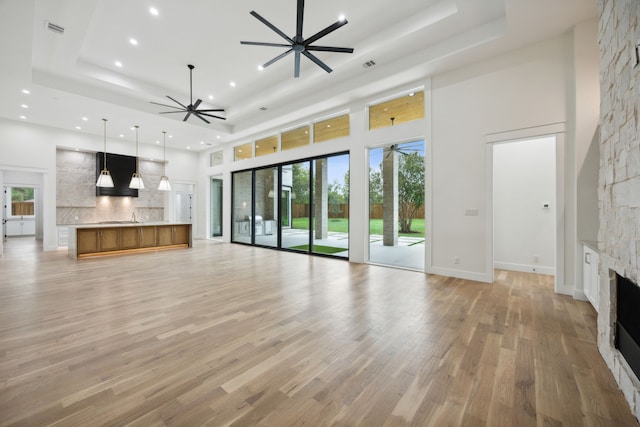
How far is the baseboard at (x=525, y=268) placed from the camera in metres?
5.11

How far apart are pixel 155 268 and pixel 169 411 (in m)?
4.86

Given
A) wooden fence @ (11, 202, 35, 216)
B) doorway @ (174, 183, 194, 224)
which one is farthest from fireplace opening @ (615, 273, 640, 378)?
wooden fence @ (11, 202, 35, 216)

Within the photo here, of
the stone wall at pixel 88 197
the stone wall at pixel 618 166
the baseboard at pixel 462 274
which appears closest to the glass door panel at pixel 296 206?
the baseboard at pixel 462 274

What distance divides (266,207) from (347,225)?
3.54 metres

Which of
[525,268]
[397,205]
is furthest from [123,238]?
[525,268]

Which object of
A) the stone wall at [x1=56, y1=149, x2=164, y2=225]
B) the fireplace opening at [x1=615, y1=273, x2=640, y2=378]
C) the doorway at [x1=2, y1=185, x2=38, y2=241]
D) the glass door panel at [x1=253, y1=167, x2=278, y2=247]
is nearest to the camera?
the fireplace opening at [x1=615, y1=273, x2=640, y2=378]

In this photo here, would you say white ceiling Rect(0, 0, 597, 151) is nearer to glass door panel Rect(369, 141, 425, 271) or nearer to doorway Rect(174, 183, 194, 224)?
glass door panel Rect(369, 141, 425, 271)

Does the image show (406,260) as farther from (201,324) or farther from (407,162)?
(201,324)

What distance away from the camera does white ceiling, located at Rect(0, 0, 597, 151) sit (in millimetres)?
3982

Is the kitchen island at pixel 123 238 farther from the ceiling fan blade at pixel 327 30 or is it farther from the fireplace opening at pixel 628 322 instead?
the fireplace opening at pixel 628 322

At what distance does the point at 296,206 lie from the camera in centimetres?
800

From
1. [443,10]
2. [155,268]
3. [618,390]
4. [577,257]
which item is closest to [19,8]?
[155,268]

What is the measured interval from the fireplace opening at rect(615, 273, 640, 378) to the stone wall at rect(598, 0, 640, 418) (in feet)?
0.17

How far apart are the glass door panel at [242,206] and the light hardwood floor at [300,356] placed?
18.4 feet
